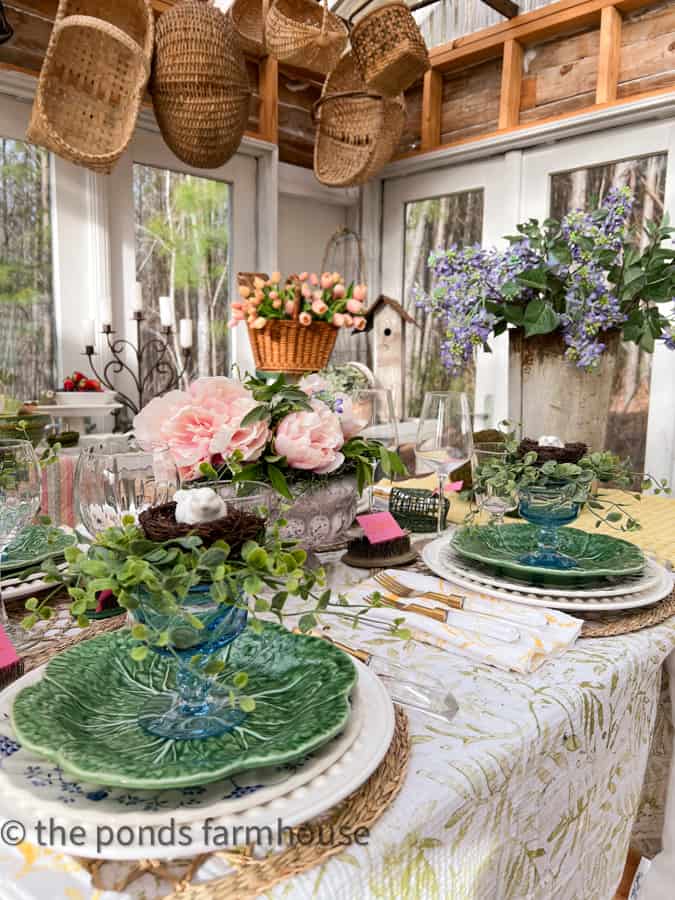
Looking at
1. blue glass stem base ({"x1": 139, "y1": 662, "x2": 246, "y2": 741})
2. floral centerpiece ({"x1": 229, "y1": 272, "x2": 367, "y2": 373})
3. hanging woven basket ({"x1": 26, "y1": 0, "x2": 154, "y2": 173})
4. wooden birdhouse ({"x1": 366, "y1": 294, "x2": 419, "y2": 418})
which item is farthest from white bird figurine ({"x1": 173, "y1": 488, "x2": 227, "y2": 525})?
wooden birdhouse ({"x1": 366, "y1": 294, "x2": 419, "y2": 418})

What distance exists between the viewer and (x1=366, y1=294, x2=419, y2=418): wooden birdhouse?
2682 mm

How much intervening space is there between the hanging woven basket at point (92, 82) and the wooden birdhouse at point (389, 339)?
1.15m

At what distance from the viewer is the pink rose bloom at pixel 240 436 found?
0.78 metres

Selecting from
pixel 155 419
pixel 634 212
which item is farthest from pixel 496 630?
pixel 634 212

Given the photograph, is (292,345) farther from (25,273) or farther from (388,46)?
(25,273)

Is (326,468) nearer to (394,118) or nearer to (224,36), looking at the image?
(224,36)

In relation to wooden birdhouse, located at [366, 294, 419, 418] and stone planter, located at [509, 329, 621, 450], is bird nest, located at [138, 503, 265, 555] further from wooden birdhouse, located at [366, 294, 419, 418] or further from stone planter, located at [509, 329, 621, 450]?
wooden birdhouse, located at [366, 294, 419, 418]

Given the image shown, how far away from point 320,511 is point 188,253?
215cm

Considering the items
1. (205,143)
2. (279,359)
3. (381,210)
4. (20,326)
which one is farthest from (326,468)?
(381,210)

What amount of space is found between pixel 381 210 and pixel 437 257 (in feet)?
6.56

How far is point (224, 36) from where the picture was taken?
74.9 inches

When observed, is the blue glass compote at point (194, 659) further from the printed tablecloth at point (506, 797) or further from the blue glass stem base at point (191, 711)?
the printed tablecloth at point (506, 797)

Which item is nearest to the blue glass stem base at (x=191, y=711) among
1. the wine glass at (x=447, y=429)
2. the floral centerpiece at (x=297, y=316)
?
the wine glass at (x=447, y=429)

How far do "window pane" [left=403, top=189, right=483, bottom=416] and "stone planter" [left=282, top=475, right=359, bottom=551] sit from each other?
2.29 metres
